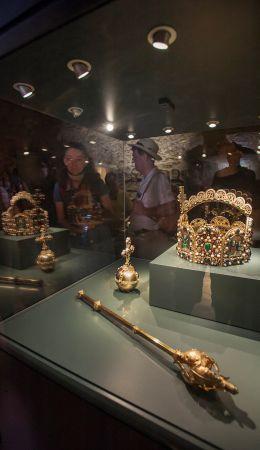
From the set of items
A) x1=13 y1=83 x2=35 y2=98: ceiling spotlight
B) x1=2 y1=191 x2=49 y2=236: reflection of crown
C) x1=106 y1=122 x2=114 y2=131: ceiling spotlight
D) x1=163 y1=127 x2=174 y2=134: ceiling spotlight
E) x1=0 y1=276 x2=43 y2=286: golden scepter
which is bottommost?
x1=0 y1=276 x2=43 y2=286: golden scepter

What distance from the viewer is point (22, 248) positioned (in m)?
1.37

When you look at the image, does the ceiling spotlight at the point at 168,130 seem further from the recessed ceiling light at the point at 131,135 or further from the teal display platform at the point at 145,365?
the teal display platform at the point at 145,365

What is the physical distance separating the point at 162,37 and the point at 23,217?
1062 millimetres

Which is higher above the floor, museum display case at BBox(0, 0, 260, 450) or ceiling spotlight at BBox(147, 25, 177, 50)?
ceiling spotlight at BBox(147, 25, 177, 50)

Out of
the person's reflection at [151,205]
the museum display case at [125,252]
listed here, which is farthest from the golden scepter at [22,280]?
the person's reflection at [151,205]

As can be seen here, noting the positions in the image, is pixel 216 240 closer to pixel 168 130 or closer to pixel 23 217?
pixel 168 130

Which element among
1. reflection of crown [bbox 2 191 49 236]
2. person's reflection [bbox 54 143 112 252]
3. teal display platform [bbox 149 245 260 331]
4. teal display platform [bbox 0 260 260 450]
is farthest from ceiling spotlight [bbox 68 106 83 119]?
teal display platform [bbox 0 260 260 450]

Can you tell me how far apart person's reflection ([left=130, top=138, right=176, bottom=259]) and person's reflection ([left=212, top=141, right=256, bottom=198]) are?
435 millimetres

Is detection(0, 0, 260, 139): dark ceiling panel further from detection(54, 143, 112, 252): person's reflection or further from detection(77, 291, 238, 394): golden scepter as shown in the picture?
detection(77, 291, 238, 394): golden scepter

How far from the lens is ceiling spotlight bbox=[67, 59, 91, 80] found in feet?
2.83

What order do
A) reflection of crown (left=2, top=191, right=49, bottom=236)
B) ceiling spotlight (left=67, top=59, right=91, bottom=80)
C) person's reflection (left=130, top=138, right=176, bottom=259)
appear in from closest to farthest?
ceiling spotlight (left=67, top=59, right=91, bottom=80)
reflection of crown (left=2, top=191, right=49, bottom=236)
person's reflection (left=130, top=138, right=176, bottom=259)

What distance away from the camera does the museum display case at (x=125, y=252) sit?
0.75 metres

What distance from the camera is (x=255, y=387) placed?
2.75ft

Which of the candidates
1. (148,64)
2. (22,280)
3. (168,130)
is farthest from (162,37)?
(22,280)
